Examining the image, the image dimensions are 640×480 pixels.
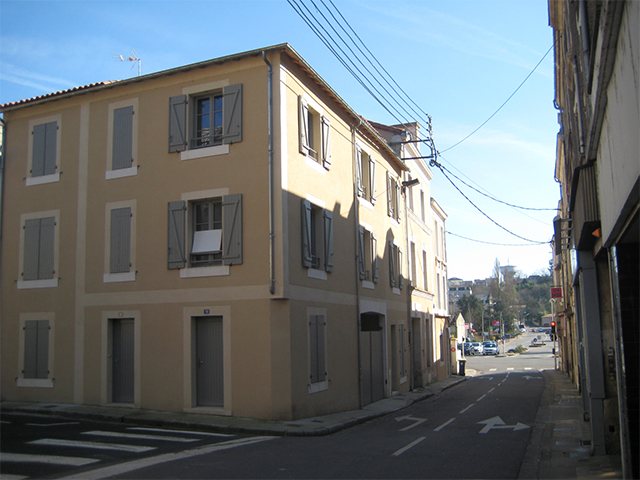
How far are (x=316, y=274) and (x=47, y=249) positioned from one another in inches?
300

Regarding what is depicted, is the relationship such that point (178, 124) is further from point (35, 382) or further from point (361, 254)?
point (35, 382)

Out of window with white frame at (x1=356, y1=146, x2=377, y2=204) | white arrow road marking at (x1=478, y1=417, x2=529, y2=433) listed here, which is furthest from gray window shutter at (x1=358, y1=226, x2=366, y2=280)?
white arrow road marking at (x1=478, y1=417, x2=529, y2=433)

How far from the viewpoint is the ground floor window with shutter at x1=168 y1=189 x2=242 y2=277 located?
13.6 meters

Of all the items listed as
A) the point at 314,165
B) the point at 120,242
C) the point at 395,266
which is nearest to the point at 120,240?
the point at 120,242

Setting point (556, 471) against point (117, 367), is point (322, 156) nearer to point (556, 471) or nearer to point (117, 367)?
point (117, 367)

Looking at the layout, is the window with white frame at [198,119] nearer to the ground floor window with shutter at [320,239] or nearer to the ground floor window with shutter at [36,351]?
the ground floor window with shutter at [320,239]

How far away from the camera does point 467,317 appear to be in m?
96.8

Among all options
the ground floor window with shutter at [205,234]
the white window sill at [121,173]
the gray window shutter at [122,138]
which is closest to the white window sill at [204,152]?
the ground floor window with shutter at [205,234]

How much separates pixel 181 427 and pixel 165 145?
7.03 meters

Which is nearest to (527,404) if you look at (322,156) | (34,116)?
(322,156)

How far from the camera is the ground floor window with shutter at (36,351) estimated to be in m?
15.3

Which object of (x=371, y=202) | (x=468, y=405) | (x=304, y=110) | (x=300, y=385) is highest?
(x=304, y=110)

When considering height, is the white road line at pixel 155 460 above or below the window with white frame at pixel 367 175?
below

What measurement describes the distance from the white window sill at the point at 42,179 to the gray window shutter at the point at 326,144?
7.56 metres
